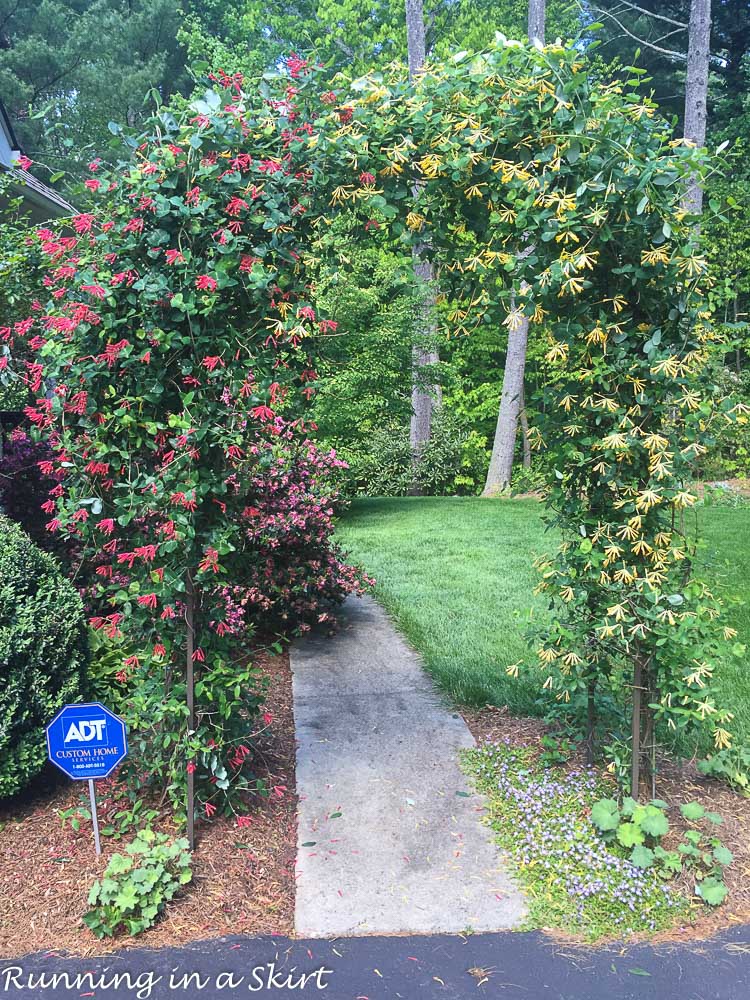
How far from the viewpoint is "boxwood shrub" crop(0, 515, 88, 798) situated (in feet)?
10.9

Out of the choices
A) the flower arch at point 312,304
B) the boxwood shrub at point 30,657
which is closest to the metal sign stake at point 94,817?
the flower arch at point 312,304

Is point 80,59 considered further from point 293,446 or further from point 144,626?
point 144,626

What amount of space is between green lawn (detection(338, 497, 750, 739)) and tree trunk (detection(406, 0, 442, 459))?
2.50 meters

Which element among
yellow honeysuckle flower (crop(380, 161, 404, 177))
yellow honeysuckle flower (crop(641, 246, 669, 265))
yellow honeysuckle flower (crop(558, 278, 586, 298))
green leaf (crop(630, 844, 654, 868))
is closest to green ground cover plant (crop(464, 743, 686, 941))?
green leaf (crop(630, 844, 654, 868))

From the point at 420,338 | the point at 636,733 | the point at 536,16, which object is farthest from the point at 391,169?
the point at 536,16

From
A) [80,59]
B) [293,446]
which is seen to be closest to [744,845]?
[293,446]

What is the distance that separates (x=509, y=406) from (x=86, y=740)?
14.6m

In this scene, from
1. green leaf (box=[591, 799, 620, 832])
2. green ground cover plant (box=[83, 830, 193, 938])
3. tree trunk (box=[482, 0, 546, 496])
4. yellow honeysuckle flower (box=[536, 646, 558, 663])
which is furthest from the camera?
tree trunk (box=[482, 0, 546, 496])

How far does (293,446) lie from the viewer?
21.4 ft

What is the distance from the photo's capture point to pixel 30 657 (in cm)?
340

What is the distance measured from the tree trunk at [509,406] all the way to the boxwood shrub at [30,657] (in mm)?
12322

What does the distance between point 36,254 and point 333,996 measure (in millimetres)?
4467

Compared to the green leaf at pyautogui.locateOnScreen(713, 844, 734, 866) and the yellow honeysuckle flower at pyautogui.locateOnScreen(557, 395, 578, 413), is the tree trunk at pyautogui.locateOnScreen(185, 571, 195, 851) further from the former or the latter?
the green leaf at pyautogui.locateOnScreen(713, 844, 734, 866)

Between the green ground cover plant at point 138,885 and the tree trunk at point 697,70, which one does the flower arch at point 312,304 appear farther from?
the tree trunk at point 697,70
